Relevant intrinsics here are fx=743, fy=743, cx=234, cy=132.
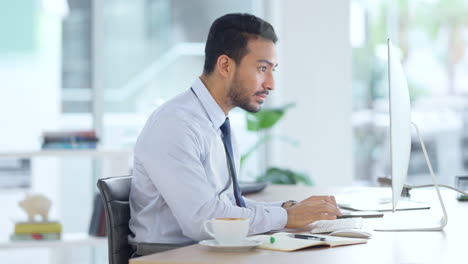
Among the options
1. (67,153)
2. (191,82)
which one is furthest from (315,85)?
(67,153)

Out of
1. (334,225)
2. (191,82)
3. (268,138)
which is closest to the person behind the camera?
(334,225)

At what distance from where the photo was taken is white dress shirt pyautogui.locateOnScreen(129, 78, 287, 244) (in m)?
1.82

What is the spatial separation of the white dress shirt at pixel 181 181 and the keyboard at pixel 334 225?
3.7 inches

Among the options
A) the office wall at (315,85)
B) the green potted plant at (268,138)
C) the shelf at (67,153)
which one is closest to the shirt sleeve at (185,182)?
the shelf at (67,153)

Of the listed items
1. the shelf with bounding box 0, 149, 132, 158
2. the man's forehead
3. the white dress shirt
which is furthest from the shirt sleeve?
the shelf with bounding box 0, 149, 132, 158

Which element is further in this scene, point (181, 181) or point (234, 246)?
point (181, 181)

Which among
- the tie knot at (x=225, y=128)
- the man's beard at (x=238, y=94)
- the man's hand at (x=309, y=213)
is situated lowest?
the man's hand at (x=309, y=213)

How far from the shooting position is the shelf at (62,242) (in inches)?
154

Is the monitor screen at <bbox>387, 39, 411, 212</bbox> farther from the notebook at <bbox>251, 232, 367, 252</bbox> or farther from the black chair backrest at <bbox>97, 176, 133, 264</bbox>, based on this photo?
the black chair backrest at <bbox>97, 176, 133, 264</bbox>

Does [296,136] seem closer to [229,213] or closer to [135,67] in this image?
[135,67]

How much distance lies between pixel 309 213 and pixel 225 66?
53cm

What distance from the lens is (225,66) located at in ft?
7.12

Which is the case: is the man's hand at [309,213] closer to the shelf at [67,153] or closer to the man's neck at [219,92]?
the man's neck at [219,92]

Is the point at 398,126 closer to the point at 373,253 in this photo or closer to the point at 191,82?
the point at 373,253
